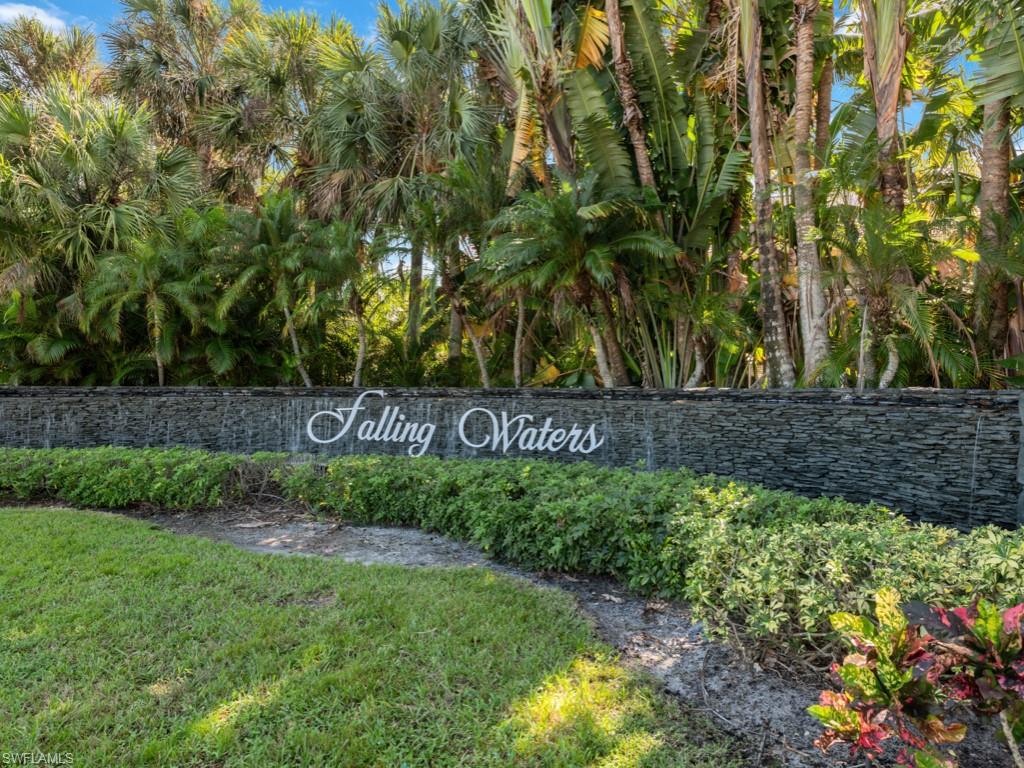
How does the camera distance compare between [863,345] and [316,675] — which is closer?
[316,675]

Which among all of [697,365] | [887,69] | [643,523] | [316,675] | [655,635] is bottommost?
[655,635]

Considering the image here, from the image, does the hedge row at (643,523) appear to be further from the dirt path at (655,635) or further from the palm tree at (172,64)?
the palm tree at (172,64)

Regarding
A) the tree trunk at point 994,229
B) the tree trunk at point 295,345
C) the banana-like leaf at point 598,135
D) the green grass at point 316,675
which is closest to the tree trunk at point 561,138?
the banana-like leaf at point 598,135

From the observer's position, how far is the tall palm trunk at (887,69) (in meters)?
6.30

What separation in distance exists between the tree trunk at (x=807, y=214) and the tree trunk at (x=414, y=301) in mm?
A: 6525

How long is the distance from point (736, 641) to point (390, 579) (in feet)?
7.53

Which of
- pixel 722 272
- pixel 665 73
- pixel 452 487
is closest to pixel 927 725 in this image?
pixel 452 487

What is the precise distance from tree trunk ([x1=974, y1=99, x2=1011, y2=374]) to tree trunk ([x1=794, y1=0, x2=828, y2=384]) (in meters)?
1.48

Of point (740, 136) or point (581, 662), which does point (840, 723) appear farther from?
point (740, 136)

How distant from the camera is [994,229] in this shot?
6.19 m

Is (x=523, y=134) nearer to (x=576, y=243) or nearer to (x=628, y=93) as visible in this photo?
(x=628, y=93)

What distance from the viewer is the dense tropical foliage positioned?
6574 millimetres

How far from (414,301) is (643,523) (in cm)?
923

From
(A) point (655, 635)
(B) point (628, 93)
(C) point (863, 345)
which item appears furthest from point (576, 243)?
(A) point (655, 635)
